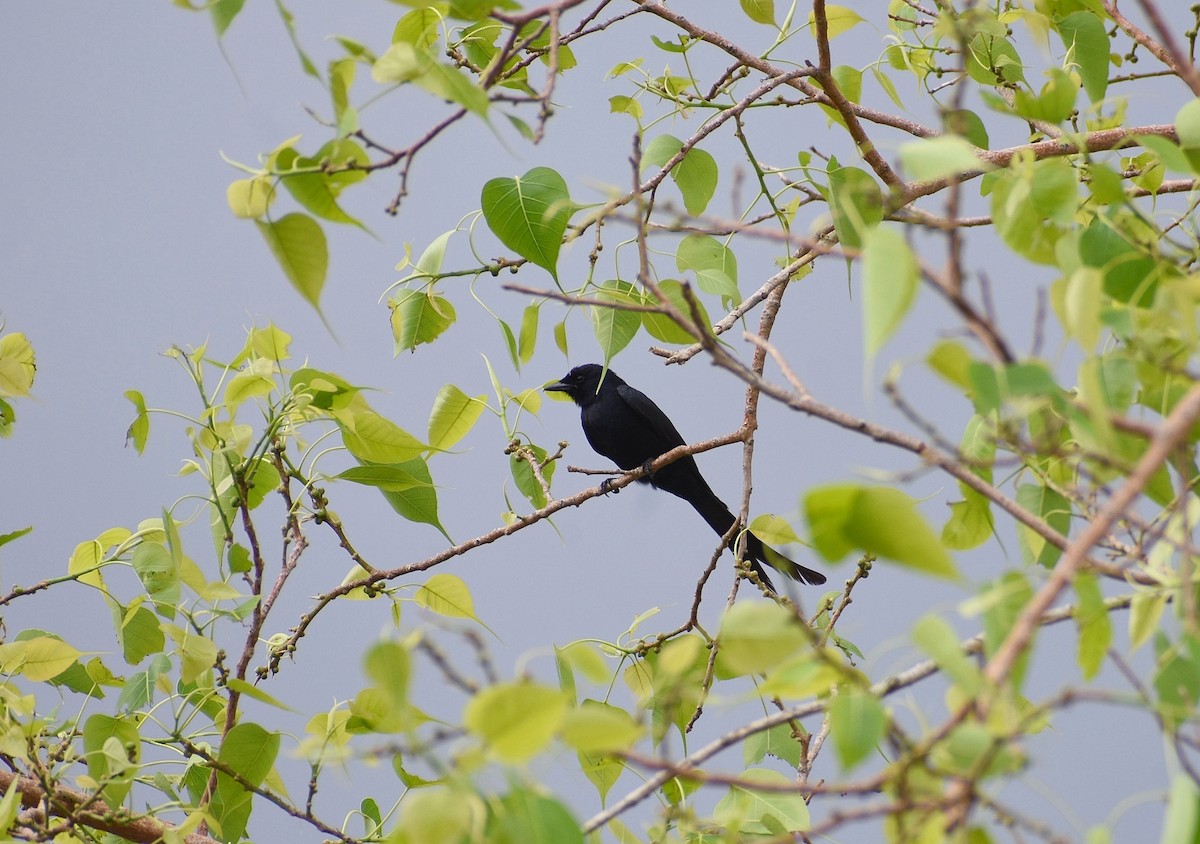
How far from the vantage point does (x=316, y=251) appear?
813 millimetres

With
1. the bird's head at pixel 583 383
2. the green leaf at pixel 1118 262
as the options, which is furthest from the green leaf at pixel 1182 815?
the bird's head at pixel 583 383

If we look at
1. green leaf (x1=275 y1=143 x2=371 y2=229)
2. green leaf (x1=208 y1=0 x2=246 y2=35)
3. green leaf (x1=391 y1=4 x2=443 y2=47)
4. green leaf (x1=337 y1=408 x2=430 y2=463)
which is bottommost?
green leaf (x1=337 y1=408 x2=430 y2=463)

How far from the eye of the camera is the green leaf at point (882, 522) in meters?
0.50

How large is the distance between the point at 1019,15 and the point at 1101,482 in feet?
3.20

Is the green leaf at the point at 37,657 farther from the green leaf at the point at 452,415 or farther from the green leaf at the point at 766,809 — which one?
the green leaf at the point at 766,809

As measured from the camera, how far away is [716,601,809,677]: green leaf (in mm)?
543

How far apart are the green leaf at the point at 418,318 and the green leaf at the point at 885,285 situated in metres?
0.98

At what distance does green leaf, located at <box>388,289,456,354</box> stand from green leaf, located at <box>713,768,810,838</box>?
28.2 inches

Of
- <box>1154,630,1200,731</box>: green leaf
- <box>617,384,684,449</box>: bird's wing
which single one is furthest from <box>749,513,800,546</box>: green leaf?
<box>617,384,684,449</box>: bird's wing

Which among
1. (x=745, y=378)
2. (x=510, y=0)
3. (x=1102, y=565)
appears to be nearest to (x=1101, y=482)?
(x=1102, y=565)

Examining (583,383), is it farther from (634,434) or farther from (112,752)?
(112,752)

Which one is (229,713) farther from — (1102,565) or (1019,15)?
(1019,15)

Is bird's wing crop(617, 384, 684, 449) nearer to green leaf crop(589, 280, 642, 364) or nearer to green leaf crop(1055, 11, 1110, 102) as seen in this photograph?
green leaf crop(589, 280, 642, 364)

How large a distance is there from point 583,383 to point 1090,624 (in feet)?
9.17
